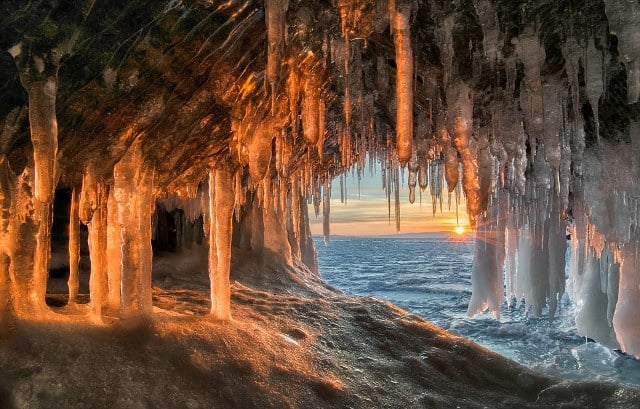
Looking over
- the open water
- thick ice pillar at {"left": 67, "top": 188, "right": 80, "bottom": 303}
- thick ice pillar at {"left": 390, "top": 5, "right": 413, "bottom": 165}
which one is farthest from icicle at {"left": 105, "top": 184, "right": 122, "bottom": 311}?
the open water

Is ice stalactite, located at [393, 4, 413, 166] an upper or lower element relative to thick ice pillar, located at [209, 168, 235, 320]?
upper

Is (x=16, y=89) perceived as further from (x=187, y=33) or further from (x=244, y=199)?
(x=244, y=199)

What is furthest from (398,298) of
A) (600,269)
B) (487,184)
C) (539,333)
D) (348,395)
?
(348,395)

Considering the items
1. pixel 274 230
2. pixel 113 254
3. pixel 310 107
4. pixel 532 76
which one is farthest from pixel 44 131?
pixel 274 230

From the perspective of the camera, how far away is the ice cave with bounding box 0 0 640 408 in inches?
137

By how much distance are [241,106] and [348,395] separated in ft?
11.4

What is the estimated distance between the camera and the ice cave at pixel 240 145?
3479 millimetres

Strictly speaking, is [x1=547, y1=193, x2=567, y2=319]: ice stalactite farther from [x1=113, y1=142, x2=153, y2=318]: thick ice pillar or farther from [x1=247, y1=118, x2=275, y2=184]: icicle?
[x1=113, y1=142, x2=153, y2=318]: thick ice pillar

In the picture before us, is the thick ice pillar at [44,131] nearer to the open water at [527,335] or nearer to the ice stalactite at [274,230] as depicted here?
the ice stalactite at [274,230]

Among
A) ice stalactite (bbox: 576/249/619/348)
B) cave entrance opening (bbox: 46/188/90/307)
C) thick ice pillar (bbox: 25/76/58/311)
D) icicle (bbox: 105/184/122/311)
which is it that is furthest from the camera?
ice stalactite (bbox: 576/249/619/348)

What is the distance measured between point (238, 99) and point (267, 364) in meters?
3.00

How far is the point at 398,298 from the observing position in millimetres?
24391

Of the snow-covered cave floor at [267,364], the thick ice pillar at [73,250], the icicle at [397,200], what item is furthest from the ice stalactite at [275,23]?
the icicle at [397,200]

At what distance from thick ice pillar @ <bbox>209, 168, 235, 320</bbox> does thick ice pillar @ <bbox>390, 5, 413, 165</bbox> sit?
2.40 meters
